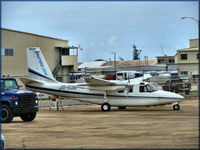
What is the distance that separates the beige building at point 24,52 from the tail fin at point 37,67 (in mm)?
13182

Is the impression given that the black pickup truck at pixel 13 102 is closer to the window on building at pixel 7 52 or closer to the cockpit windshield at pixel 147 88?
the cockpit windshield at pixel 147 88

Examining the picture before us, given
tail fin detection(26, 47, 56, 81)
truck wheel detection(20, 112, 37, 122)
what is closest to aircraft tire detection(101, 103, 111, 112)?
tail fin detection(26, 47, 56, 81)

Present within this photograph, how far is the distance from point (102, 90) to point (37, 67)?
15.7 feet

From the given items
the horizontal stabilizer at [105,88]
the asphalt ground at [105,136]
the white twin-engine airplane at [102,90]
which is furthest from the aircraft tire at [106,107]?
the asphalt ground at [105,136]

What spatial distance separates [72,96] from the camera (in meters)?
25.9

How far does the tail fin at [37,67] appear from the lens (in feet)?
86.8

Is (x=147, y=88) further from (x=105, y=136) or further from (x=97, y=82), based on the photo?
(x=105, y=136)

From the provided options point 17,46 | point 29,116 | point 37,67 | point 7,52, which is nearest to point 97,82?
point 37,67

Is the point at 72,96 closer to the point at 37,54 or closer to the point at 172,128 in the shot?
the point at 37,54

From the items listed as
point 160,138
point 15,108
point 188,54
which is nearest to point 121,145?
point 160,138

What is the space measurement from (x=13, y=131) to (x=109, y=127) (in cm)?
377

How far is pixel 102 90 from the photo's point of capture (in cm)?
2528

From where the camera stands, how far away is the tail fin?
86.8 ft

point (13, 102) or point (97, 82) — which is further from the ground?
point (97, 82)
